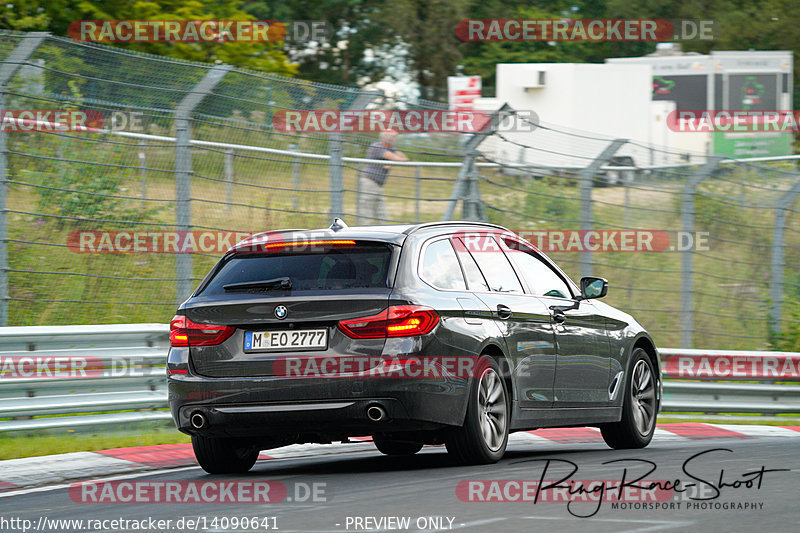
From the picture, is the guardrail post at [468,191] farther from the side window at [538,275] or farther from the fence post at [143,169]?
the side window at [538,275]

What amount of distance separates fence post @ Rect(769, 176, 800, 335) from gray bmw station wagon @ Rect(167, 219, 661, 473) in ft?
24.9

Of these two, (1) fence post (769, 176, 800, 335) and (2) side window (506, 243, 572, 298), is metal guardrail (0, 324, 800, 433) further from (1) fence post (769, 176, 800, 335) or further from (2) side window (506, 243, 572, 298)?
(1) fence post (769, 176, 800, 335)

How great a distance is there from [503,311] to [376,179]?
5.55 meters

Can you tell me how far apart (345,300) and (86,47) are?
496 centimetres

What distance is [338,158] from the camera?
44.1 ft

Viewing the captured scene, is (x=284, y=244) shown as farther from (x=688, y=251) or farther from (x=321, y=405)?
(x=688, y=251)

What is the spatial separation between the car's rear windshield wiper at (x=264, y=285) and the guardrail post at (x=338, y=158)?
5.03m

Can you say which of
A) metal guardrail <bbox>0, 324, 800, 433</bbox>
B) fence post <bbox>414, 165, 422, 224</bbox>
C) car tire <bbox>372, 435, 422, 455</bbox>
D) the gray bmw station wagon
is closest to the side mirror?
the gray bmw station wagon

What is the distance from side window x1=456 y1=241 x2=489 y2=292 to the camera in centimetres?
891

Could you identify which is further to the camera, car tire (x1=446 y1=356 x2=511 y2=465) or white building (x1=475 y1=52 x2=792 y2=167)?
white building (x1=475 y1=52 x2=792 y2=167)

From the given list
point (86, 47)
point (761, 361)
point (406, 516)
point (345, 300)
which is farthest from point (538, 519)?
point (761, 361)

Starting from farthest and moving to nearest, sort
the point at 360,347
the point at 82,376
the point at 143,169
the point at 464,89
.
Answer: the point at 464,89, the point at 143,169, the point at 82,376, the point at 360,347

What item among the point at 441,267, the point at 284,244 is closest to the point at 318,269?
the point at 284,244

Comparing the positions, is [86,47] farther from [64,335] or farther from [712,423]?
[712,423]
